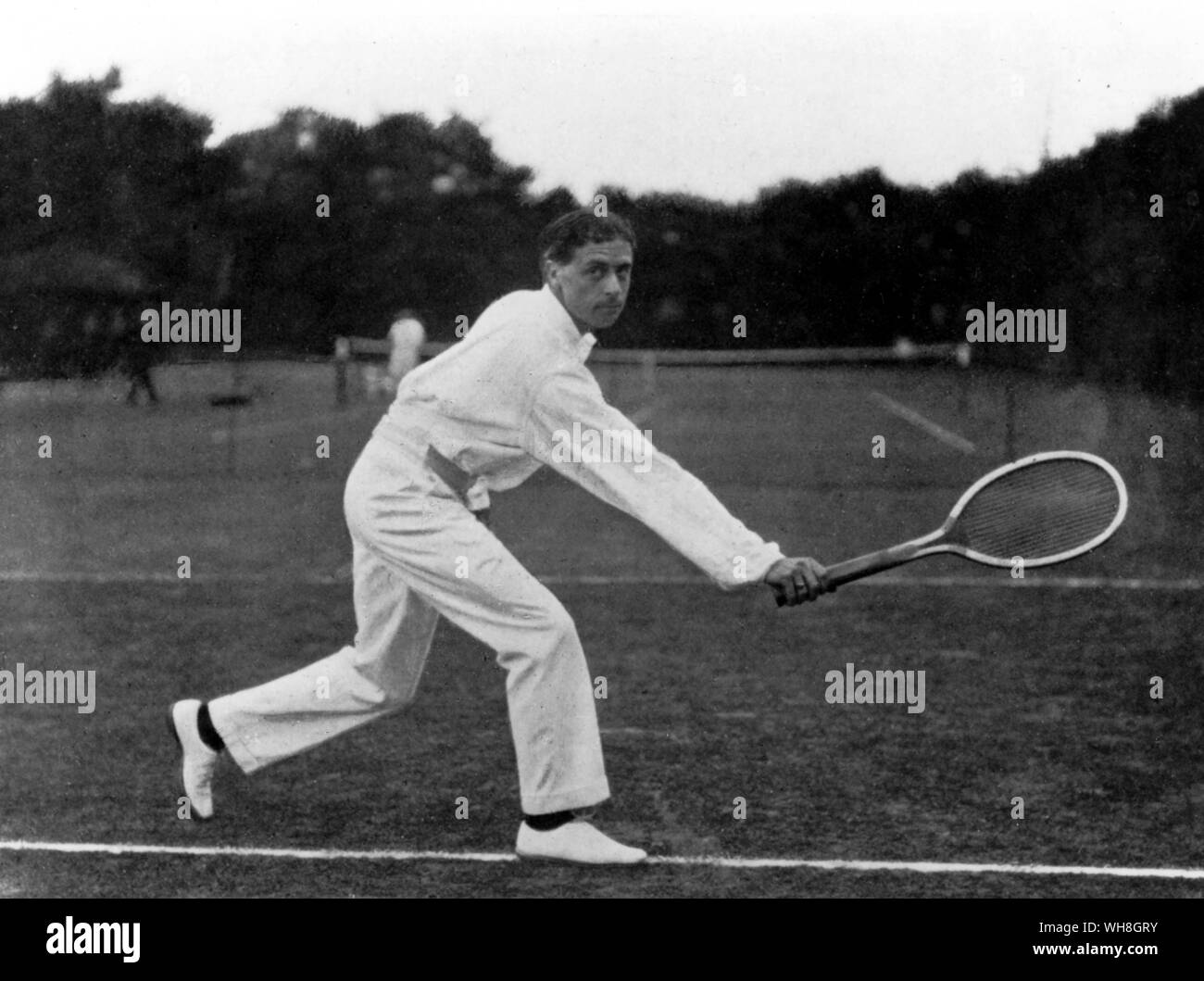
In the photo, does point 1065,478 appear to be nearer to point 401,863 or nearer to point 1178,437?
point 401,863

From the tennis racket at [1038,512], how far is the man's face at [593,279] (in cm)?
96

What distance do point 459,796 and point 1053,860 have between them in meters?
1.65

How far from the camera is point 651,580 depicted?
9109 millimetres

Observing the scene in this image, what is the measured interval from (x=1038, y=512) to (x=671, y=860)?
1238 millimetres

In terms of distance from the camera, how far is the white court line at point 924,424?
518 inches

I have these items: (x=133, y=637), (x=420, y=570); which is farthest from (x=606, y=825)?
(x=133, y=637)

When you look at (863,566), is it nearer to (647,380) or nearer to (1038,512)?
(1038,512)

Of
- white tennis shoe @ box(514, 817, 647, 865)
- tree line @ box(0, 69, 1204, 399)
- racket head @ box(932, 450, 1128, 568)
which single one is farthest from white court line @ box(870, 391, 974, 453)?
white tennis shoe @ box(514, 817, 647, 865)

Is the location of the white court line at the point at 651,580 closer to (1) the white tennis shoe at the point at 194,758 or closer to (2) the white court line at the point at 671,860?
(1) the white tennis shoe at the point at 194,758

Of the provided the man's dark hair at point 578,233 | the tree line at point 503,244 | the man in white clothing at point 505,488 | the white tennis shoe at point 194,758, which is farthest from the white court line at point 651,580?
the man's dark hair at point 578,233

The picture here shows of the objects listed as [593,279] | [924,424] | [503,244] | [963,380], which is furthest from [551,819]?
→ [963,380]

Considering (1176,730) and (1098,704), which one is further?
(1098,704)

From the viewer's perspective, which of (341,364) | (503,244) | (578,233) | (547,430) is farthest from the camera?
(341,364)

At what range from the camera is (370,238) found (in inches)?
498
